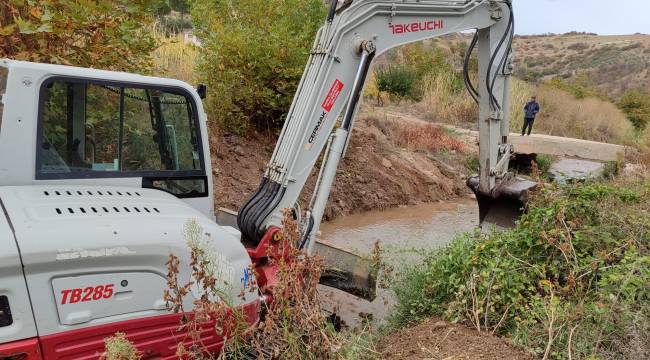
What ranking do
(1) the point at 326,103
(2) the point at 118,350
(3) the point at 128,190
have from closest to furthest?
1. (2) the point at 118,350
2. (3) the point at 128,190
3. (1) the point at 326,103

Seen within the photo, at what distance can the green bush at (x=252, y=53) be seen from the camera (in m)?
8.80

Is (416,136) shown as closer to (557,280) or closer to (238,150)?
(238,150)

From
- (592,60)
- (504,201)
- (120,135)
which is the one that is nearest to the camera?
(120,135)

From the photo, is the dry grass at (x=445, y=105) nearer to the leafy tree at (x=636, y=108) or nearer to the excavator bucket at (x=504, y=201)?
the leafy tree at (x=636, y=108)

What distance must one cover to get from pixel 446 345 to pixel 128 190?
7.56 ft

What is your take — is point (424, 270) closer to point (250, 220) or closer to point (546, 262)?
point (546, 262)

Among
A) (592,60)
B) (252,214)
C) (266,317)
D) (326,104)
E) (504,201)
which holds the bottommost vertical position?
(504,201)

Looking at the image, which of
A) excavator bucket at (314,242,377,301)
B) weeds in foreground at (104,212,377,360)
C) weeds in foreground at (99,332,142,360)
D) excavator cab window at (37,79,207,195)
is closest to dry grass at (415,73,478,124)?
excavator bucket at (314,242,377,301)

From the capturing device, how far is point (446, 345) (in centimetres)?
350

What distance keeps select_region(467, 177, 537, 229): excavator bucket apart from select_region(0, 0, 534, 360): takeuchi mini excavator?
2500 mm

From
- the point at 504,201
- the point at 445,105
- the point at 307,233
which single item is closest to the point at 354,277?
the point at 307,233

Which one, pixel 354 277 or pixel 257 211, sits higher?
pixel 257 211

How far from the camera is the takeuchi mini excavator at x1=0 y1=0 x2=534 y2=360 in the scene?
8.25ft

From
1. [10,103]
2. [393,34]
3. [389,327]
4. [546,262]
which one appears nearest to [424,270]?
[389,327]
